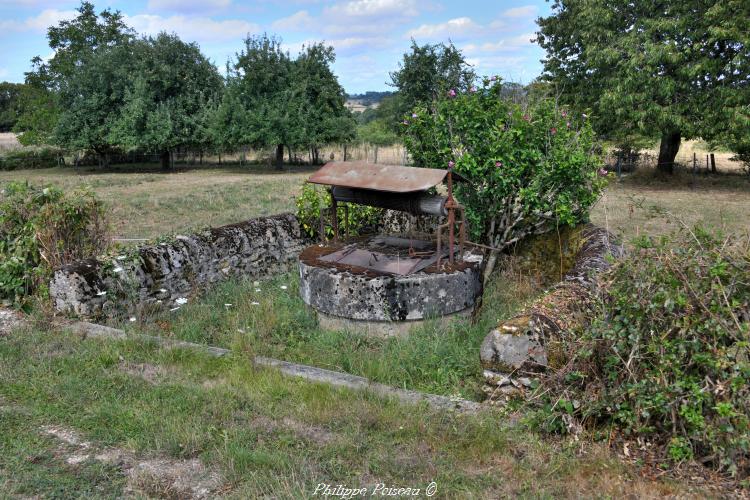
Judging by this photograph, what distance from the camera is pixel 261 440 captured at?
3.53m

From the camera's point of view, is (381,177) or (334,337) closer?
(334,337)

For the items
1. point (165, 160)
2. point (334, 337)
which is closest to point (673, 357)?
point (334, 337)

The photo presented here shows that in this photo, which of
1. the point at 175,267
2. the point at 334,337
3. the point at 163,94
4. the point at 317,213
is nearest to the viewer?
the point at 334,337

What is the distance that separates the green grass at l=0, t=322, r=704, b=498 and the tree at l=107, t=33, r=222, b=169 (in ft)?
85.1

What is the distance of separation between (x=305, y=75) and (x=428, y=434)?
94.3 ft

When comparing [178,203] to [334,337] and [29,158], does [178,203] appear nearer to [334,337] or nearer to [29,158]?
[334,337]

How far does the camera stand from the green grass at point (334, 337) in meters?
4.80

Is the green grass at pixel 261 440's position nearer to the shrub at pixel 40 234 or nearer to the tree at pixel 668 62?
the shrub at pixel 40 234

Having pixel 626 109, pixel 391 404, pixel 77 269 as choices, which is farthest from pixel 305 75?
pixel 391 404

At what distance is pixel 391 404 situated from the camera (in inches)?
154

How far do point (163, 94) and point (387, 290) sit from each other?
28.0 metres

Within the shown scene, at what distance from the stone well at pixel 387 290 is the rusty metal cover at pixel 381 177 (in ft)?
2.88

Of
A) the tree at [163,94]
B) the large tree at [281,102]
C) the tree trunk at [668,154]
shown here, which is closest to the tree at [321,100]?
the large tree at [281,102]

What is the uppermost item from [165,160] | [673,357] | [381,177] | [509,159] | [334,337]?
[509,159]
